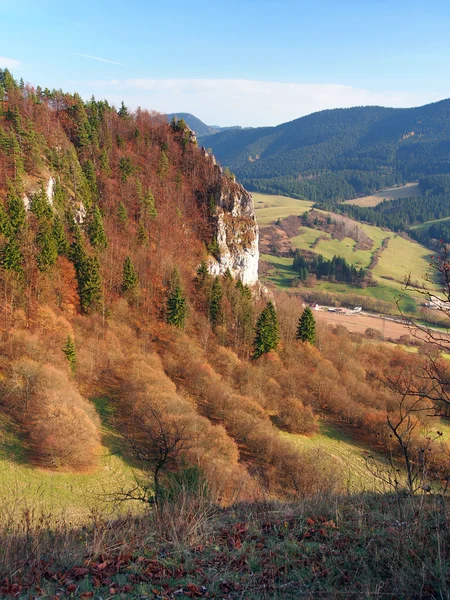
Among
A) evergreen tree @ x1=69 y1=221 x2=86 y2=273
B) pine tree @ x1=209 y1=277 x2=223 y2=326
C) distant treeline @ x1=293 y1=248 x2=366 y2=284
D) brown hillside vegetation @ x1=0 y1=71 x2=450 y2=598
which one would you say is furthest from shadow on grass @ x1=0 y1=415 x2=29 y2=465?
distant treeline @ x1=293 y1=248 x2=366 y2=284

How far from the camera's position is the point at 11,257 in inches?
1549

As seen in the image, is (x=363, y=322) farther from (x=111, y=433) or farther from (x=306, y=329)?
(x=111, y=433)

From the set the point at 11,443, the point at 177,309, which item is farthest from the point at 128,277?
the point at 11,443

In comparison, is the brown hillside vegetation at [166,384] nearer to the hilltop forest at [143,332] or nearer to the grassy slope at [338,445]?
the hilltop forest at [143,332]

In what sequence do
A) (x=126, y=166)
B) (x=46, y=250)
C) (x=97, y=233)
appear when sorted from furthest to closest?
1. (x=126, y=166)
2. (x=97, y=233)
3. (x=46, y=250)

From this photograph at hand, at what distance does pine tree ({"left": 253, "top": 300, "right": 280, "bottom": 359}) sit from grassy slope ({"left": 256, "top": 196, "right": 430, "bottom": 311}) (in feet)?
182

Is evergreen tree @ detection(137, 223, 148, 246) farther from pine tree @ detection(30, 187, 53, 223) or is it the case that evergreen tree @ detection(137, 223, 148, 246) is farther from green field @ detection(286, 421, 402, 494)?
green field @ detection(286, 421, 402, 494)

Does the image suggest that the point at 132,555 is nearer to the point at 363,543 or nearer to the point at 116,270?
the point at 363,543

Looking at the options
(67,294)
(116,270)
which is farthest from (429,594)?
(116,270)

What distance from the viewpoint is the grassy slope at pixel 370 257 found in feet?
387

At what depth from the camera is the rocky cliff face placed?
6706cm

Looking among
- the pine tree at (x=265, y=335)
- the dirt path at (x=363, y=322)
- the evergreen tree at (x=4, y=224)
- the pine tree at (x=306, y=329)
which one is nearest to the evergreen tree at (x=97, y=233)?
the evergreen tree at (x=4, y=224)

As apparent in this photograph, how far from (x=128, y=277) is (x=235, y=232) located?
25.8 metres

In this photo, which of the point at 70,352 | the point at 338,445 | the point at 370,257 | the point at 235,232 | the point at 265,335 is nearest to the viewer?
the point at 70,352
